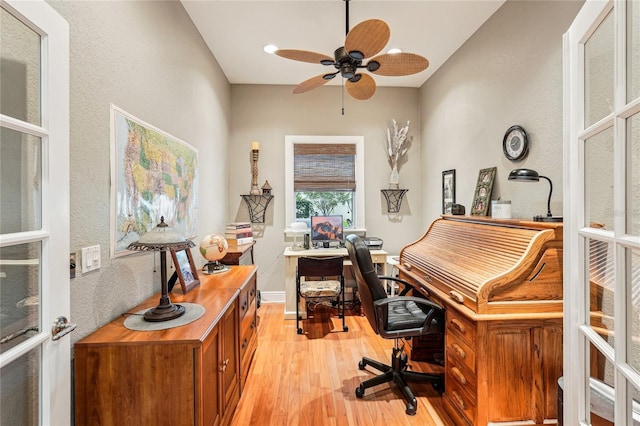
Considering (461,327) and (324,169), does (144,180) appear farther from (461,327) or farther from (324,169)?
(324,169)

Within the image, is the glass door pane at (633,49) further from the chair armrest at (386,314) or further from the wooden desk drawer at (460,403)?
the wooden desk drawer at (460,403)

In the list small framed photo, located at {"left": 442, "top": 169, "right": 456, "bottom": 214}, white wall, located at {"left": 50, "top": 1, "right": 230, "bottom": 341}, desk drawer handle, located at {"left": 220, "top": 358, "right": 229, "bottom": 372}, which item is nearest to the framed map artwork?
white wall, located at {"left": 50, "top": 1, "right": 230, "bottom": 341}

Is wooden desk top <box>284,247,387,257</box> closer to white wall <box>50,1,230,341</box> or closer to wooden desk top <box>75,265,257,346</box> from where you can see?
wooden desk top <box>75,265,257,346</box>

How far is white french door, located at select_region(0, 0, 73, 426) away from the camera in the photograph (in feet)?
2.82

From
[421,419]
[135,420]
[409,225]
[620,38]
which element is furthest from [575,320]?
[409,225]

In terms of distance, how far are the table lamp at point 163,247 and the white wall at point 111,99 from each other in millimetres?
214

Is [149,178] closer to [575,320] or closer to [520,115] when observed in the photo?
[575,320]

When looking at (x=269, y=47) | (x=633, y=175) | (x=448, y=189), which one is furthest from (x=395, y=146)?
(x=633, y=175)

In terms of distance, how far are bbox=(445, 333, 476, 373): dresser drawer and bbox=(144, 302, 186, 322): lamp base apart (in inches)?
64.6

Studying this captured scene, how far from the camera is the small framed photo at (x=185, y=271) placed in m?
1.82

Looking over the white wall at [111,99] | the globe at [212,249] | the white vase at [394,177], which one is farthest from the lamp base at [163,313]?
the white vase at [394,177]

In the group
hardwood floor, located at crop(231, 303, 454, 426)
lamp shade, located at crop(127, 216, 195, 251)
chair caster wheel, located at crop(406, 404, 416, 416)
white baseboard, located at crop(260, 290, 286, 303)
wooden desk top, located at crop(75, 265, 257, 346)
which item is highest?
lamp shade, located at crop(127, 216, 195, 251)

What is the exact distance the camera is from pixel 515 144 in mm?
2309

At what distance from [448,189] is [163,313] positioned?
3.14 meters
